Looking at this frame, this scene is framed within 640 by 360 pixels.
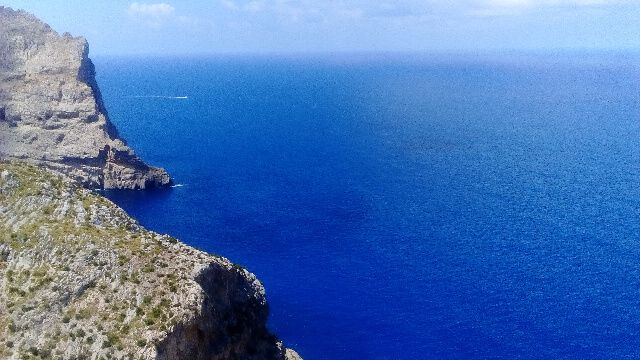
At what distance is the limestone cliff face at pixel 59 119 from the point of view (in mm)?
139750

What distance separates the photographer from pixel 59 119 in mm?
142500

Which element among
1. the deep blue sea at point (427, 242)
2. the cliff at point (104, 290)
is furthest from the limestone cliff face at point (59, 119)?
the cliff at point (104, 290)

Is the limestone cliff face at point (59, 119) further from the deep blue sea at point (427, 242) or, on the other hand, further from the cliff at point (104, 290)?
the cliff at point (104, 290)

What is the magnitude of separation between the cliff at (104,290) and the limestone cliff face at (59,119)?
292ft

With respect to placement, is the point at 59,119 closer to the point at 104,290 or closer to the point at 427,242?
the point at 427,242

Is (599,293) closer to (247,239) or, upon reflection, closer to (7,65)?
(247,239)

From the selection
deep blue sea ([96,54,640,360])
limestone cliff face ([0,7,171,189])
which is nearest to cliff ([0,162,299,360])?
deep blue sea ([96,54,640,360])

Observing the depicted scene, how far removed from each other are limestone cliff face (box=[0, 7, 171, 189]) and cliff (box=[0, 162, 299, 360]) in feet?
292

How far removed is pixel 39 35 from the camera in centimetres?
15300

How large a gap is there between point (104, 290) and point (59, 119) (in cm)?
11044

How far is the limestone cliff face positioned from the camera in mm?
139750

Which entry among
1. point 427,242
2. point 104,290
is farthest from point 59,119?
point 104,290

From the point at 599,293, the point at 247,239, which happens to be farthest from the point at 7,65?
the point at 599,293

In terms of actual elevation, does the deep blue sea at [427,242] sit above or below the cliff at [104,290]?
below
